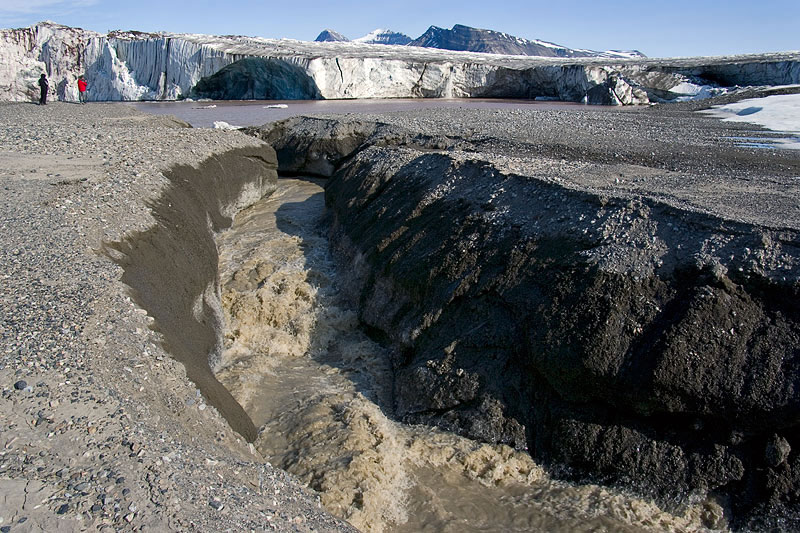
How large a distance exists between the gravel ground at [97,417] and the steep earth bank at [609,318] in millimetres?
2138

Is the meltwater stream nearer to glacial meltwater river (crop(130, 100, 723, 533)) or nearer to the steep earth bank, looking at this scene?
glacial meltwater river (crop(130, 100, 723, 533))

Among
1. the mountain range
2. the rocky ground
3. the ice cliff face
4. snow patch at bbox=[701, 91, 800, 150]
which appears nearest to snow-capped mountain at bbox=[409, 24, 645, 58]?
the mountain range

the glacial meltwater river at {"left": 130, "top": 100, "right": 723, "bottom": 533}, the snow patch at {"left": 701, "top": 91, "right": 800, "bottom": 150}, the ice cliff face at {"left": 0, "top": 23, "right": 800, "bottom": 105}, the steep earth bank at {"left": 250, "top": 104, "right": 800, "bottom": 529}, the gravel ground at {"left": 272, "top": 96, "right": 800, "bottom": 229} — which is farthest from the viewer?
the ice cliff face at {"left": 0, "top": 23, "right": 800, "bottom": 105}

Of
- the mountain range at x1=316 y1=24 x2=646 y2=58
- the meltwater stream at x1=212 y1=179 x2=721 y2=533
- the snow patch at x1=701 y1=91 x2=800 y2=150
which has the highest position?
Answer: the mountain range at x1=316 y1=24 x2=646 y2=58

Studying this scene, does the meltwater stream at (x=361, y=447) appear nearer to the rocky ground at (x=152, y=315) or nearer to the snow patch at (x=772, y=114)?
the rocky ground at (x=152, y=315)

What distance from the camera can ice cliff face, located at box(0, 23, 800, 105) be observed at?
2909 cm

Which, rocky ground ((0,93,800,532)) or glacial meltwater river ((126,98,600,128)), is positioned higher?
glacial meltwater river ((126,98,600,128))

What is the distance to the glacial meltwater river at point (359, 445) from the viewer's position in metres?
4.66

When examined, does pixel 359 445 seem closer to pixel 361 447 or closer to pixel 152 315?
pixel 361 447

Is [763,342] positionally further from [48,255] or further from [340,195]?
[340,195]

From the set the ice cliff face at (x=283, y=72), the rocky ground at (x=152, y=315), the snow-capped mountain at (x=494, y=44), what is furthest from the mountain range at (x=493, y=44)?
the rocky ground at (x=152, y=315)

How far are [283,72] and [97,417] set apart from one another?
28990mm

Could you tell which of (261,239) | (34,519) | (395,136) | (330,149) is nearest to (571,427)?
(34,519)

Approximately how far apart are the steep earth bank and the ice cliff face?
2247 cm
